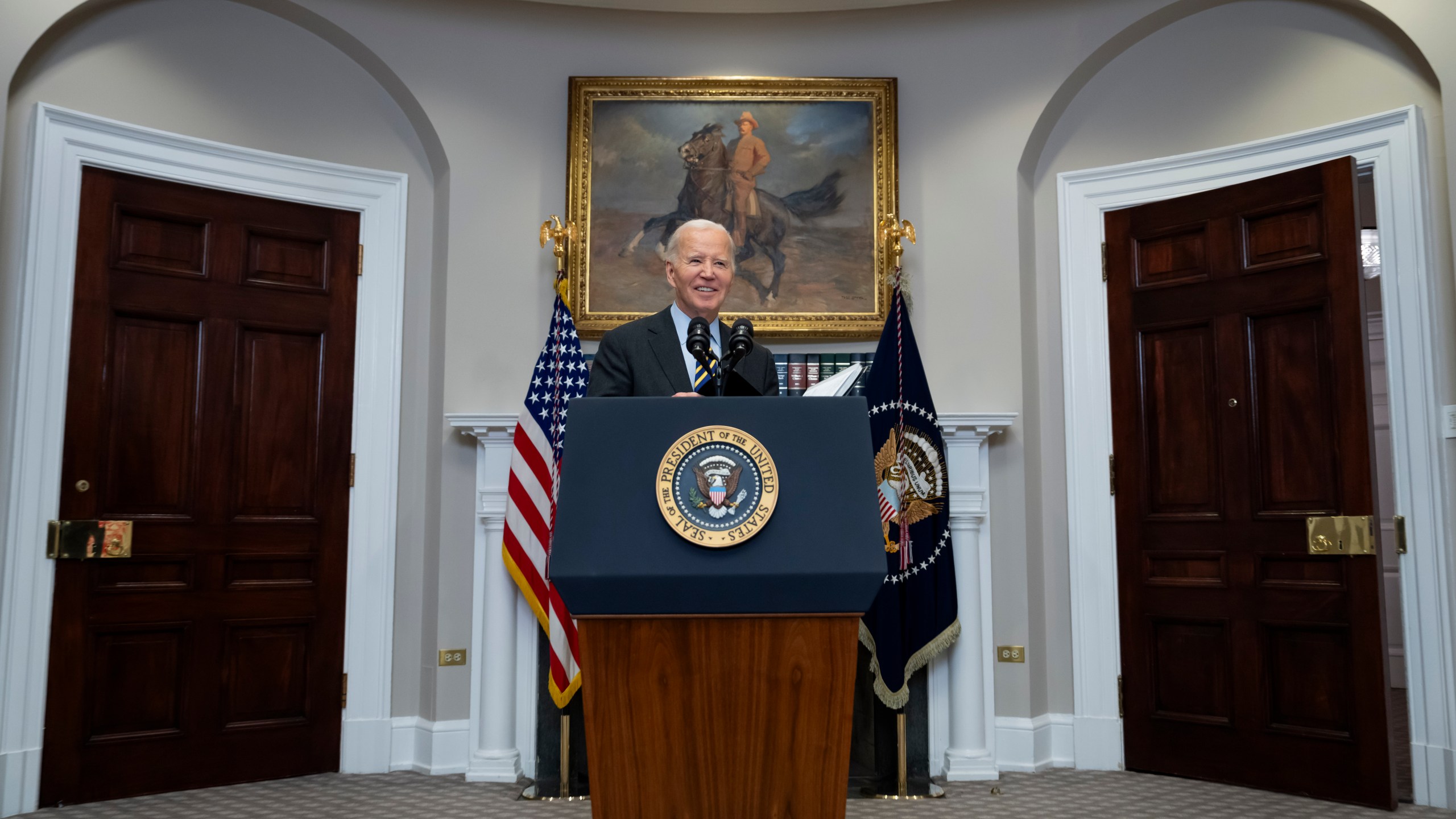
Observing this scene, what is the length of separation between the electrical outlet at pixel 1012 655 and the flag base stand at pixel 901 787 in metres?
0.64

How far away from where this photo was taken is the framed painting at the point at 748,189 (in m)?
4.91

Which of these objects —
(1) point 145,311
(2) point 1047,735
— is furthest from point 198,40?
(2) point 1047,735

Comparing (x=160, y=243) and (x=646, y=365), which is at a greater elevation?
(x=160, y=243)

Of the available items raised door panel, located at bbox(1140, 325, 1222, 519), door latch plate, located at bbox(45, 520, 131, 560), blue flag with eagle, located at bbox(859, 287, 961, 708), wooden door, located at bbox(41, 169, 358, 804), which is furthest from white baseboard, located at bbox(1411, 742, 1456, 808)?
door latch plate, located at bbox(45, 520, 131, 560)

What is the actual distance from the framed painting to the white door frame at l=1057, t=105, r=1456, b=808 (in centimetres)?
96

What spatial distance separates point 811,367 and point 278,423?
2.41 m

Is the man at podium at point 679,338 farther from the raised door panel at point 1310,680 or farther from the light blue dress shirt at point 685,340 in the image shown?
the raised door panel at point 1310,680

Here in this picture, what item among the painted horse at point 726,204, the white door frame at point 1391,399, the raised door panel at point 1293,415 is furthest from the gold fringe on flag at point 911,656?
the painted horse at point 726,204

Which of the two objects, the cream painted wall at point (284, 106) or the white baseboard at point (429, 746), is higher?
the cream painted wall at point (284, 106)

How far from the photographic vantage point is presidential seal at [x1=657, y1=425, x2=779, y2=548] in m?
1.91

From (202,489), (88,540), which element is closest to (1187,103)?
(202,489)

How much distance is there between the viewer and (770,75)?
16.8 ft

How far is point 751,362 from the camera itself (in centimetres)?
297

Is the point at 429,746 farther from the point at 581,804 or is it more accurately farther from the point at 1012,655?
the point at 1012,655
